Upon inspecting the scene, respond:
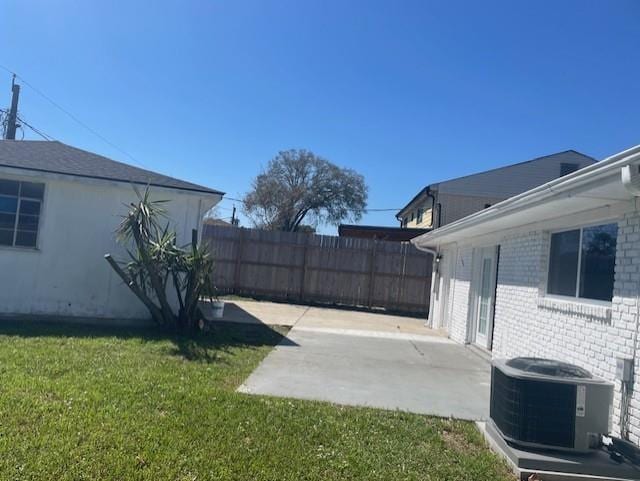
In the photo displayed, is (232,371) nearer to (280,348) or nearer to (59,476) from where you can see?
(280,348)

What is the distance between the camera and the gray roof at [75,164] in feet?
30.2

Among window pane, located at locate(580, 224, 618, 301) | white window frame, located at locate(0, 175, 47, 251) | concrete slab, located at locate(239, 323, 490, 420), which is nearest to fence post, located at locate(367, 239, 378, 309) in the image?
concrete slab, located at locate(239, 323, 490, 420)

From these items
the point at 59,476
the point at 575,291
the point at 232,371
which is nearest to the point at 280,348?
the point at 232,371

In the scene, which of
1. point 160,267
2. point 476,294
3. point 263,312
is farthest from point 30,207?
point 476,294

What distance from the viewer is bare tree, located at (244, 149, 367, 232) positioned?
1473 inches

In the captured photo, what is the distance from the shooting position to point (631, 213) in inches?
179

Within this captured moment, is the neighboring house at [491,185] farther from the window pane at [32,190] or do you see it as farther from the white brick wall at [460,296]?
the window pane at [32,190]

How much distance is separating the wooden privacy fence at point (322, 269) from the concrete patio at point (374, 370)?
4.50 meters

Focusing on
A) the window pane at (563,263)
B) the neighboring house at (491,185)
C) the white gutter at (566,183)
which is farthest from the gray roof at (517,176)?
the window pane at (563,263)

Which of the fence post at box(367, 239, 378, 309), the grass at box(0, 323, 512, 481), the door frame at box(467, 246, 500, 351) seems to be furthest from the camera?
the fence post at box(367, 239, 378, 309)

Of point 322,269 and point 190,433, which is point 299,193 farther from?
point 190,433

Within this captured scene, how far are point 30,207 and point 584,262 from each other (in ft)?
31.0

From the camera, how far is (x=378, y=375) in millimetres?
6777

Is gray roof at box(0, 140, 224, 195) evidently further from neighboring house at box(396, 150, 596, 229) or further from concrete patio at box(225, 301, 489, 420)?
neighboring house at box(396, 150, 596, 229)
